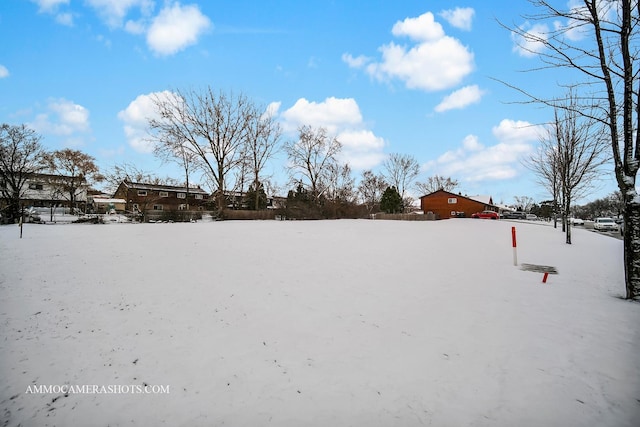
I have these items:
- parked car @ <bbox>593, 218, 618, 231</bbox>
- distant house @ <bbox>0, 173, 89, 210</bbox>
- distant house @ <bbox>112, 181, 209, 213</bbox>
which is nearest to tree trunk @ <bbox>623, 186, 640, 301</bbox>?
parked car @ <bbox>593, 218, 618, 231</bbox>

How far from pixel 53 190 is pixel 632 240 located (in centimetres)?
5472

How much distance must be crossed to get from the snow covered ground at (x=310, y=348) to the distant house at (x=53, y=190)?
135 ft

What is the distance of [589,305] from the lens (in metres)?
5.54

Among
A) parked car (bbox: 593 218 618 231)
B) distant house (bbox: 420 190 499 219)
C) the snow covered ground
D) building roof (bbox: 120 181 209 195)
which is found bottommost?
the snow covered ground

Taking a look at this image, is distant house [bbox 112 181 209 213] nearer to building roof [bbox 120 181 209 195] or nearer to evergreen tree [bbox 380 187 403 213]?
building roof [bbox 120 181 209 195]

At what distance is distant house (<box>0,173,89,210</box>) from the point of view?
3759 centimetres

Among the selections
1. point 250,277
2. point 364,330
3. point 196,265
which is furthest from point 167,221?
point 364,330

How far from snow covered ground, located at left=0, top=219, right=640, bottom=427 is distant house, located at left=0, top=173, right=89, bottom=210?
4107cm

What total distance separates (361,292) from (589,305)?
14.3 ft

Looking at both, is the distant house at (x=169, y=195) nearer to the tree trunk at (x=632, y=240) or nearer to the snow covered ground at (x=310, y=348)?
the snow covered ground at (x=310, y=348)

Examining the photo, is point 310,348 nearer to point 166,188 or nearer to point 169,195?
point 169,195

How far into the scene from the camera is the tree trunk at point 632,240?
556 cm

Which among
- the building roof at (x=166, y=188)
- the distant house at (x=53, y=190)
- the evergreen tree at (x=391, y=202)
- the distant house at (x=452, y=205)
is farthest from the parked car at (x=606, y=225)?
the distant house at (x=53, y=190)

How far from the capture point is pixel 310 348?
400cm
